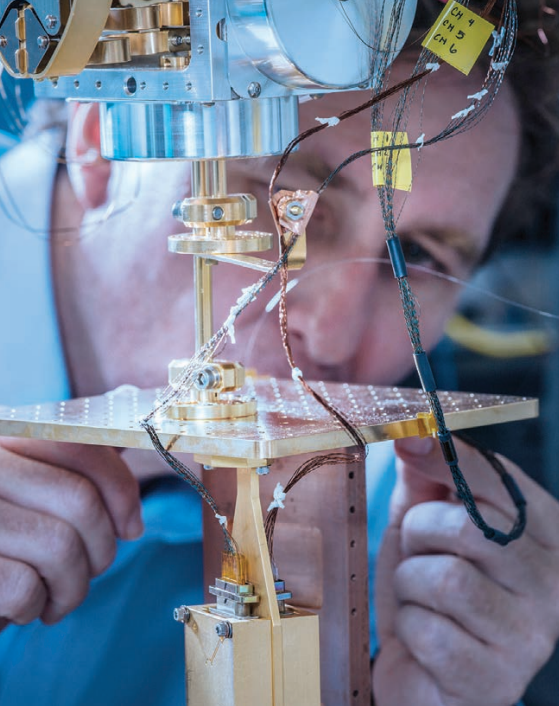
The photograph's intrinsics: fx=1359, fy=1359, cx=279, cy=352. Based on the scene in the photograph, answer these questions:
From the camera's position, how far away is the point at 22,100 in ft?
5.90

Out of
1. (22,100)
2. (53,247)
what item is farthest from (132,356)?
(22,100)

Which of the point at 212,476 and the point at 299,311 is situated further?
the point at 299,311

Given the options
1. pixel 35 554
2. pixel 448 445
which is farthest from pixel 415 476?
pixel 35 554

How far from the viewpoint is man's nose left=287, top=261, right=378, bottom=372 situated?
173 centimetres

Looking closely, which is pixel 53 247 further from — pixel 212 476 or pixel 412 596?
pixel 412 596

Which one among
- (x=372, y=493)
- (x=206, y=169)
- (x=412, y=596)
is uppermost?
(x=206, y=169)

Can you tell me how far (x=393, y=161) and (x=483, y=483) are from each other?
0.50 m

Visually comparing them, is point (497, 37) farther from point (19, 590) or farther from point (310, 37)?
point (19, 590)

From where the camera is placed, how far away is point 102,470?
179 centimetres

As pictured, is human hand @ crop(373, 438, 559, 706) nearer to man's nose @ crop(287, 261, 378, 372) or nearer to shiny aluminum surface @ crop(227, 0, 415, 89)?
man's nose @ crop(287, 261, 378, 372)

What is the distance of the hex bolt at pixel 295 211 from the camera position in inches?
52.6

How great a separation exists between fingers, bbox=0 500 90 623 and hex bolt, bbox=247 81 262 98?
0.67 m

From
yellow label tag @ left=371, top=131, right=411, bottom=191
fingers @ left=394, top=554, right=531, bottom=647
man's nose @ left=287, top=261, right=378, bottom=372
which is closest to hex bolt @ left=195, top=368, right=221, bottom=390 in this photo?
yellow label tag @ left=371, top=131, right=411, bottom=191

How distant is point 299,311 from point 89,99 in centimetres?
48
